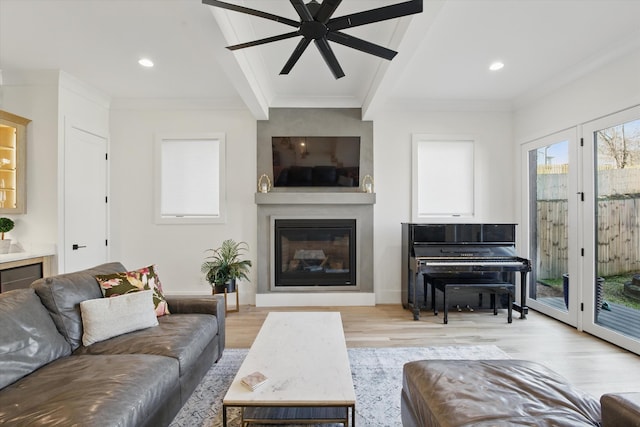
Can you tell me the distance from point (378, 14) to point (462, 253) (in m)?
3.01

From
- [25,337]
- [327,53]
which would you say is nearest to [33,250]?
[25,337]

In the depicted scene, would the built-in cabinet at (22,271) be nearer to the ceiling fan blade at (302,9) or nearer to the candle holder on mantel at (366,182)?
the ceiling fan blade at (302,9)

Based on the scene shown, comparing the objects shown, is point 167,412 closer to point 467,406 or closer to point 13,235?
point 467,406

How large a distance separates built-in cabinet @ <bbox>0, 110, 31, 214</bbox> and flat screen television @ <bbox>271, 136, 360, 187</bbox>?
9.20 ft

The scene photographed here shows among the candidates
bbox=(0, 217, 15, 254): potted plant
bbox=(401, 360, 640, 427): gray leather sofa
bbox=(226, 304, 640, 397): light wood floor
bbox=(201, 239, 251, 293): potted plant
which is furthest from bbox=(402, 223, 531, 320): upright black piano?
bbox=(0, 217, 15, 254): potted plant

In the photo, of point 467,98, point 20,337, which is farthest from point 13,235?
point 467,98

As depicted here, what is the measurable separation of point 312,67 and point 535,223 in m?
3.53

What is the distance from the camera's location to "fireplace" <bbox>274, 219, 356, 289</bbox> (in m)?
4.20

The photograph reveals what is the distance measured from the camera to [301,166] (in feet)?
13.6

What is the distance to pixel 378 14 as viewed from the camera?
163 centimetres

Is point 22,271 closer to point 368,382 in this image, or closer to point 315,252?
point 315,252

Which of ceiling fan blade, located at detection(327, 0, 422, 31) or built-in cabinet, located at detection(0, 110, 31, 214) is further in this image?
built-in cabinet, located at detection(0, 110, 31, 214)

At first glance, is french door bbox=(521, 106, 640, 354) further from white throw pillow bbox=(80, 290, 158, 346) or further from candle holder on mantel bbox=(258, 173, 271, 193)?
white throw pillow bbox=(80, 290, 158, 346)

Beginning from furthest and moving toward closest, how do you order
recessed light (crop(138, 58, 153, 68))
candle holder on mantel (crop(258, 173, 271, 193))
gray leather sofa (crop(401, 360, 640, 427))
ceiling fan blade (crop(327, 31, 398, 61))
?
candle holder on mantel (crop(258, 173, 271, 193))
recessed light (crop(138, 58, 153, 68))
ceiling fan blade (crop(327, 31, 398, 61))
gray leather sofa (crop(401, 360, 640, 427))
